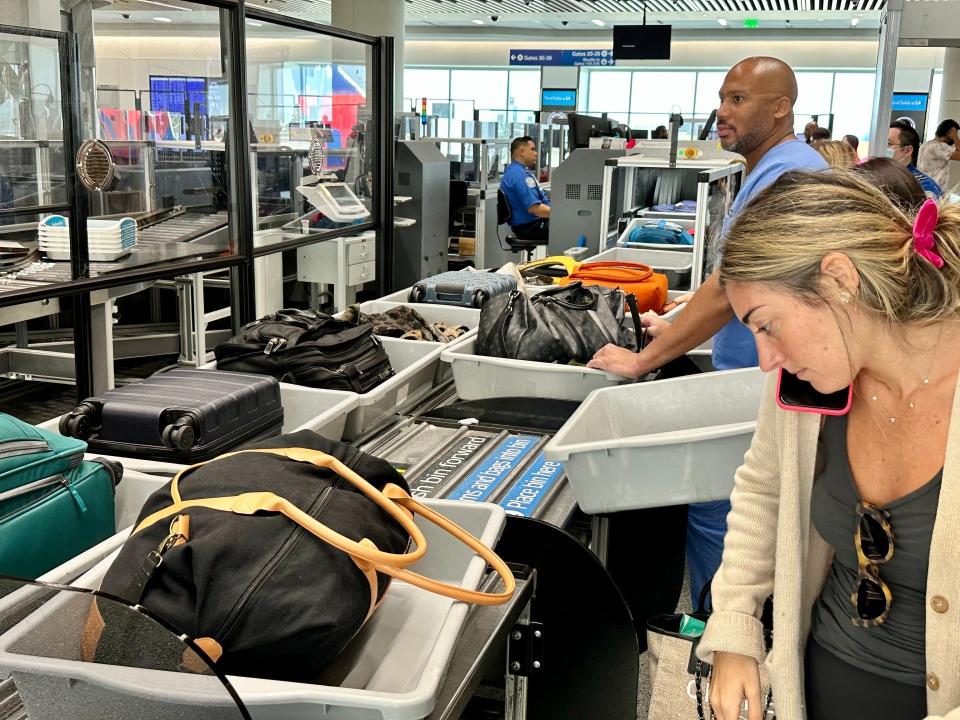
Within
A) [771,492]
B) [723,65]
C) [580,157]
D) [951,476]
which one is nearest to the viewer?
[951,476]

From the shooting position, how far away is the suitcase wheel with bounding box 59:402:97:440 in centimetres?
187

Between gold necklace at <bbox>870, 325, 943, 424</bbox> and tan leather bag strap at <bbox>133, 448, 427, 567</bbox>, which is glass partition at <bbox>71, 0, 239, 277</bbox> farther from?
gold necklace at <bbox>870, 325, 943, 424</bbox>

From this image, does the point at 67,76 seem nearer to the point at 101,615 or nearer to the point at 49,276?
the point at 49,276

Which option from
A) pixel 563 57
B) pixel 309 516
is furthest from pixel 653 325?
pixel 563 57

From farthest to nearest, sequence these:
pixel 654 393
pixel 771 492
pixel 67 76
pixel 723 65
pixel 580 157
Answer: pixel 723 65, pixel 580 157, pixel 67 76, pixel 654 393, pixel 771 492

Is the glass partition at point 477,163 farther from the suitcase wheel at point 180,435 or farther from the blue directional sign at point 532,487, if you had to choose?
the suitcase wheel at point 180,435

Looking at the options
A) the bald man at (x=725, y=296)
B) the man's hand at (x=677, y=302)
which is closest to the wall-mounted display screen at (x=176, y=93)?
the man's hand at (x=677, y=302)

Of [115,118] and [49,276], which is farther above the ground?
[115,118]

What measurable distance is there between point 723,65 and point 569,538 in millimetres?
20339

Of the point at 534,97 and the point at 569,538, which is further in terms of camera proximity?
the point at 534,97

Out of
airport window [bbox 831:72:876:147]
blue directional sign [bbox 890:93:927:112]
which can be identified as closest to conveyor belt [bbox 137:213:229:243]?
blue directional sign [bbox 890:93:927:112]

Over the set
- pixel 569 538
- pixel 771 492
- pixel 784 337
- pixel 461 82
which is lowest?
pixel 569 538

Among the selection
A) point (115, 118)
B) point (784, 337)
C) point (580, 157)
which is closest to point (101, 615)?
point (784, 337)

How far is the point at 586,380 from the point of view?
242 centimetres
